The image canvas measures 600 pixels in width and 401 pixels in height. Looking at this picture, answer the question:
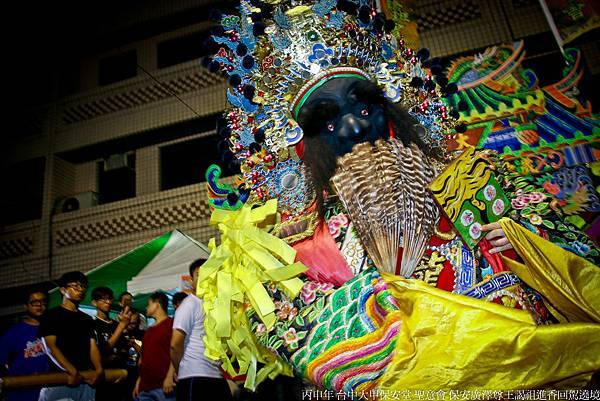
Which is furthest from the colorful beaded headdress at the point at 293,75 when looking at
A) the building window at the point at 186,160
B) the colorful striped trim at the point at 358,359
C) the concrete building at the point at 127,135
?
the building window at the point at 186,160

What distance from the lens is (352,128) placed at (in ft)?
6.48

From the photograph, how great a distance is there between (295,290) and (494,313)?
718 mm

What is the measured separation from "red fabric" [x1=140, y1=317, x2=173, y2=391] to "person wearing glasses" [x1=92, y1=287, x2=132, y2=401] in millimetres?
347

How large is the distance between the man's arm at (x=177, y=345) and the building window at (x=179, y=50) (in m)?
6.58

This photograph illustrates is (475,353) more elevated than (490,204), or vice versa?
(490,204)

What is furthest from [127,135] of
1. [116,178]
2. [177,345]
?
[177,345]

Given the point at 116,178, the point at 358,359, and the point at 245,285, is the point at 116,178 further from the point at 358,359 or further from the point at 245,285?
the point at 358,359

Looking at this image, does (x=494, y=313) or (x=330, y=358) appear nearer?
(x=494, y=313)

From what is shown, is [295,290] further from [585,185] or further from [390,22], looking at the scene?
[585,185]

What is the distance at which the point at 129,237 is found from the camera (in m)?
7.67

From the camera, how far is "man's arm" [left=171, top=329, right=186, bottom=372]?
2.91 metres

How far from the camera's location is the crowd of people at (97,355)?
9.41 ft

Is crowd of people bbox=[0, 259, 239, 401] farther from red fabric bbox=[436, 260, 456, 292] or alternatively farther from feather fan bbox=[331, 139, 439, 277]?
red fabric bbox=[436, 260, 456, 292]

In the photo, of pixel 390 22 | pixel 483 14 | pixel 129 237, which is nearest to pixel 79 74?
pixel 129 237
